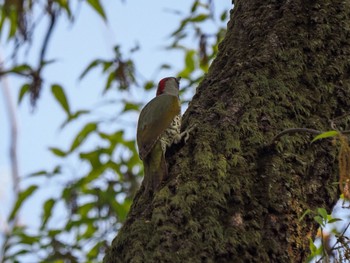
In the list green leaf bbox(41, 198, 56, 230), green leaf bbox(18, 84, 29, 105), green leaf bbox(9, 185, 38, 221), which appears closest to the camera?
green leaf bbox(18, 84, 29, 105)

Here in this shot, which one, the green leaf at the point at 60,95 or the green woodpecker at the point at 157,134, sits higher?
the green leaf at the point at 60,95

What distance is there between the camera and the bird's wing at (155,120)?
3.51m

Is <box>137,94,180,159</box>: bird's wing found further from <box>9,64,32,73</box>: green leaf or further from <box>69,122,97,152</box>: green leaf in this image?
<box>69,122,97,152</box>: green leaf

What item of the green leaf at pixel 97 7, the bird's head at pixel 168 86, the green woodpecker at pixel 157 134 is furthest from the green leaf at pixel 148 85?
the green woodpecker at pixel 157 134

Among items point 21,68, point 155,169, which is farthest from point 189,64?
point 155,169

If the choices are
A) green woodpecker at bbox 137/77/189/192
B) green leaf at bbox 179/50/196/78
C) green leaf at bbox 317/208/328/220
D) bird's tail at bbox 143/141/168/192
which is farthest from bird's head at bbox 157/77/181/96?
green leaf at bbox 317/208/328/220

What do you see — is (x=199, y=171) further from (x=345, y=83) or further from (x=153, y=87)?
(x=153, y=87)

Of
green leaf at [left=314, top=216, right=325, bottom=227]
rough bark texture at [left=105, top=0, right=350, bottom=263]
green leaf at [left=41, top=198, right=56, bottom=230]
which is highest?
green leaf at [left=41, top=198, right=56, bottom=230]

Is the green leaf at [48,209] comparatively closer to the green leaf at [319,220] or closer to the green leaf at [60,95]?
the green leaf at [60,95]

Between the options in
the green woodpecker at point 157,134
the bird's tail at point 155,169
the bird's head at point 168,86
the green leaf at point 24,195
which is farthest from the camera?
the green leaf at point 24,195

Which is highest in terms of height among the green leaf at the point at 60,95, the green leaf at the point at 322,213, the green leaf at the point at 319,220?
the green leaf at the point at 60,95

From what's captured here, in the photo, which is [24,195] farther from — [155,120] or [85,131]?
[155,120]

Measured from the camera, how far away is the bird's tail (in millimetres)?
2873

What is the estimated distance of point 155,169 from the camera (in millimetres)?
3004
